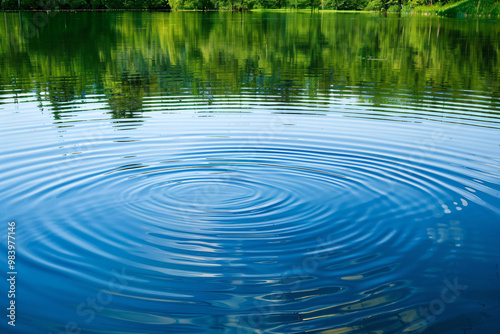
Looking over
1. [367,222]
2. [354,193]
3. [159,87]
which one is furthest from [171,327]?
[159,87]

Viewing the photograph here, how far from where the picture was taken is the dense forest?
94688 mm

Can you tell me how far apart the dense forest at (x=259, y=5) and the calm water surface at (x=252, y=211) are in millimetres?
82906

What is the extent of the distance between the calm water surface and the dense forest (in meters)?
82.9

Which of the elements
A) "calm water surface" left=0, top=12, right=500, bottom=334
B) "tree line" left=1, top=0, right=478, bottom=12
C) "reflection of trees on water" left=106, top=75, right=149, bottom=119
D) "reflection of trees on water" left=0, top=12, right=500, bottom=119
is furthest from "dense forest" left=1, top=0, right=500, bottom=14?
"calm water surface" left=0, top=12, right=500, bottom=334

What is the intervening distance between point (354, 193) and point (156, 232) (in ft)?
13.5

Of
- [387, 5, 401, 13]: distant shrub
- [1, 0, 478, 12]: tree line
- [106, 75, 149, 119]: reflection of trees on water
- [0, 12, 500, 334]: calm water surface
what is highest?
[1, 0, 478, 12]: tree line

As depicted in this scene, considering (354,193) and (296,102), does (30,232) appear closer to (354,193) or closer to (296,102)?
(354,193)

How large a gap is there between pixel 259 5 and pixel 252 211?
548 feet

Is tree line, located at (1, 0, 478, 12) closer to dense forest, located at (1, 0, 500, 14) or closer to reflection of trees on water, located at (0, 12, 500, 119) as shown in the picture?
dense forest, located at (1, 0, 500, 14)

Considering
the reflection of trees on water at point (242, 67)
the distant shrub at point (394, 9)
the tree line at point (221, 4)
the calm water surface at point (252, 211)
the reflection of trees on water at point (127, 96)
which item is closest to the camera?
the calm water surface at point (252, 211)

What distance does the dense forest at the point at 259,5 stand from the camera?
3728 inches

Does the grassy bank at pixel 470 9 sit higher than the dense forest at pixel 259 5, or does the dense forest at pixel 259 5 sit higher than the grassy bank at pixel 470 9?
the dense forest at pixel 259 5

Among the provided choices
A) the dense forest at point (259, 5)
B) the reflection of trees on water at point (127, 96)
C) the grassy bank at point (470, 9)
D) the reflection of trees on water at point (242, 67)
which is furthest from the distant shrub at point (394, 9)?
the reflection of trees on water at point (127, 96)

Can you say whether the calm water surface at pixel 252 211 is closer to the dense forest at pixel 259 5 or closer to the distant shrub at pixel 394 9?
the dense forest at pixel 259 5
